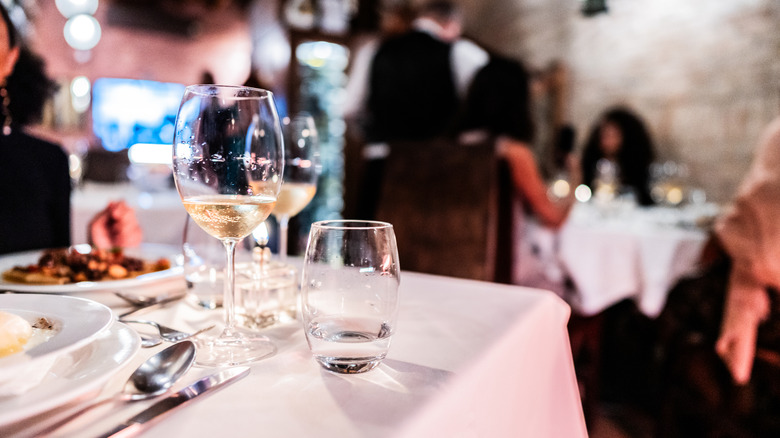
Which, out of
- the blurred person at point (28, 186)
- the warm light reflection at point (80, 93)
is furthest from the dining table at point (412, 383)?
the warm light reflection at point (80, 93)

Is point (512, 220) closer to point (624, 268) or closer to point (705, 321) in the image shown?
point (624, 268)

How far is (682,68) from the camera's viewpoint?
4137mm

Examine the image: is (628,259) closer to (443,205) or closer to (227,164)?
(443,205)

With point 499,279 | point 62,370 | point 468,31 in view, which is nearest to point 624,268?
point 499,279

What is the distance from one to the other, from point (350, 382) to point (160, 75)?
6.32m

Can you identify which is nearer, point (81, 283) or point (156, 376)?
point (156, 376)

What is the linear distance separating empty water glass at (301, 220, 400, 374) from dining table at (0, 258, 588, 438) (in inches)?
1.1

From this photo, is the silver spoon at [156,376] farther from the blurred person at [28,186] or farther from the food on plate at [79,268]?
the blurred person at [28,186]

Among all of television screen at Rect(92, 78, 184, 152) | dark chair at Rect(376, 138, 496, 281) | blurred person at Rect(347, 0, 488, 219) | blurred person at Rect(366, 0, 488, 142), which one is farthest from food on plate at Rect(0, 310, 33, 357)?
television screen at Rect(92, 78, 184, 152)

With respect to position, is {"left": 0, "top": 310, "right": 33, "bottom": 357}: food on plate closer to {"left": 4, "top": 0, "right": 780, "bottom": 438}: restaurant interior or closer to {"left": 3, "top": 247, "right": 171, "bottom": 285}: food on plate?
{"left": 3, "top": 247, "right": 171, "bottom": 285}: food on plate

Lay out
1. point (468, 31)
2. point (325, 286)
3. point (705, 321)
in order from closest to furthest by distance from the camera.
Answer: point (325, 286), point (705, 321), point (468, 31)

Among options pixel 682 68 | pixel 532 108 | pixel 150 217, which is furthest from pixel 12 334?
pixel 532 108

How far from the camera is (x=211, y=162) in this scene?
21.8 inches

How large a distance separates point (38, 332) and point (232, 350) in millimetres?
174
